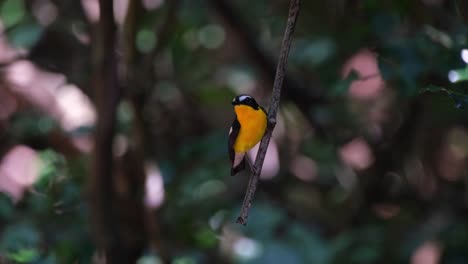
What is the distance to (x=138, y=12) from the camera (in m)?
3.80

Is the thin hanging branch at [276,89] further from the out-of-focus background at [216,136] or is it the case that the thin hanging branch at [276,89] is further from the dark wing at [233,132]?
the out-of-focus background at [216,136]

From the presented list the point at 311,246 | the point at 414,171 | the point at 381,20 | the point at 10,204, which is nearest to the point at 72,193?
the point at 10,204

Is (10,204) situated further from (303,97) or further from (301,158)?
(301,158)

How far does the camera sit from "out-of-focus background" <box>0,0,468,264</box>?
139 inches

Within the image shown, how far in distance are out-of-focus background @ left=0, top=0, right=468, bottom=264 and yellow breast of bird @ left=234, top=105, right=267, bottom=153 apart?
602 millimetres

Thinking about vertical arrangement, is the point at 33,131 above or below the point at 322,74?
below

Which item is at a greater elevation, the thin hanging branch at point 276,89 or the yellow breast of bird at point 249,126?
the yellow breast of bird at point 249,126

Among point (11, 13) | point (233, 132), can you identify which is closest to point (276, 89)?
point (233, 132)

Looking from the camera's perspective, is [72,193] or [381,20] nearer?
[381,20]

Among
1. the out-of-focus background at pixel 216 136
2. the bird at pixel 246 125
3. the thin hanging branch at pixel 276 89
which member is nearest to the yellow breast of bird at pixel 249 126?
the bird at pixel 246 125

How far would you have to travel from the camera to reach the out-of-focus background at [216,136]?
3533 mm

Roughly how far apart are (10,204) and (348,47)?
1.94 metres

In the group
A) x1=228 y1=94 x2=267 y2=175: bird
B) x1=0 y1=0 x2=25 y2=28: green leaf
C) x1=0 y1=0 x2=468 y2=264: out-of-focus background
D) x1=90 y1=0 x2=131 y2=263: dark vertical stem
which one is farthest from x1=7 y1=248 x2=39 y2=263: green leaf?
x1=0 y1=0 x2=25 y2=28: green leaf

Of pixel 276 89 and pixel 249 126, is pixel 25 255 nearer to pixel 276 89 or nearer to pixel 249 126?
pixel 249 126
